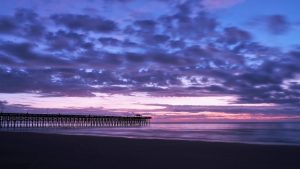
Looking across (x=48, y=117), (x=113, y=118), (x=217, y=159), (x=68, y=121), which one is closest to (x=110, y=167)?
(x=217, y=159)

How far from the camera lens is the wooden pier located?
61.5m

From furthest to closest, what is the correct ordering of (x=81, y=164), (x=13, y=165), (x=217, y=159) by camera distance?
1. (x=217, y=159)
2. (x=81, y=164)
3. (x=13, y=165)

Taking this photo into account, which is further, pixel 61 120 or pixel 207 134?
pixel 61 120

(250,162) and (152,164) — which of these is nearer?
(152,164)

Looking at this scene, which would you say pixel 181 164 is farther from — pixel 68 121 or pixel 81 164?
pixel 68 121

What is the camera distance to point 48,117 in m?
67.0

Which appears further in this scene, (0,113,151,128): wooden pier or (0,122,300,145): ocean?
(0,113,151,128): wooden pier

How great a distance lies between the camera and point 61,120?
7000 cm

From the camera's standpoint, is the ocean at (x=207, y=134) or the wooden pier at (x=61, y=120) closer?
the ocean at (x=207, y=134)

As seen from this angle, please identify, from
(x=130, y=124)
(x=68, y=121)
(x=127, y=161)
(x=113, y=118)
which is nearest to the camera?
(x=127, y=161)

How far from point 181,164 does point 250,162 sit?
7.93ft

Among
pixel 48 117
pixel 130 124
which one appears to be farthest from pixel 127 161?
pixel 130 124

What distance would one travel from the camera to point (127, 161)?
10.7m

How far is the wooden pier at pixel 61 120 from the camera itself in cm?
6146
